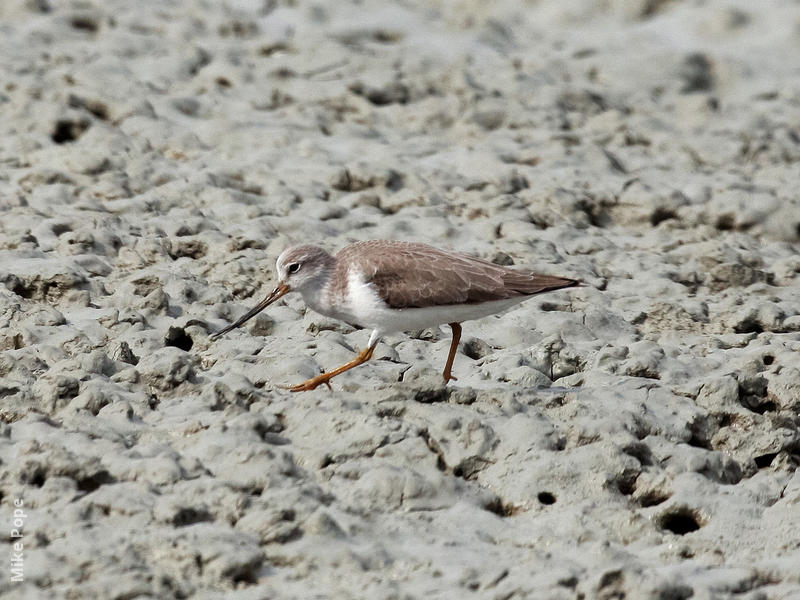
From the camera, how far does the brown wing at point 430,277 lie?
6.60 meters

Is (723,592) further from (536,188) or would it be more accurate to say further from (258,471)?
(536,188)

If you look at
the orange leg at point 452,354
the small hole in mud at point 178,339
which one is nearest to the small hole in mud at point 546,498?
the orange leg at point 452,354

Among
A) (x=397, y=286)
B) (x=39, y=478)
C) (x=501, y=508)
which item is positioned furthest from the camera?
(x=397, y=286)

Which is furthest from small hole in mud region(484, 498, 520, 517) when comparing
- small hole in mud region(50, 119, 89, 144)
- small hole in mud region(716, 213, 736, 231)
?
small hole in mud region(50, 119, 89, 144)

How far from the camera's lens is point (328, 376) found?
6594 mm

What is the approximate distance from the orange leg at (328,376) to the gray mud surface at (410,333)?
119 mm

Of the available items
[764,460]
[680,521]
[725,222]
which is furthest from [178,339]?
[725,222]

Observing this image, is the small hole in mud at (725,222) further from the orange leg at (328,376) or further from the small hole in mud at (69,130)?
the small hole in mud at (69,130)

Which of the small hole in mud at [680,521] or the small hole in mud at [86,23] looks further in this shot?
the small hole in mud at [86,23]

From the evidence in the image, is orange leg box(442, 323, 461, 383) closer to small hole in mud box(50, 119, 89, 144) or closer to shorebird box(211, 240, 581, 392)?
shorebird box(211, 240, 581, 392)

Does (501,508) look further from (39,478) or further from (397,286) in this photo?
(39,478)

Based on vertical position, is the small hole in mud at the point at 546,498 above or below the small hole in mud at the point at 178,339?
below

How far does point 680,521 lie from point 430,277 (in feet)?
6.28

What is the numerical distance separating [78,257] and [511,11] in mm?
7286
